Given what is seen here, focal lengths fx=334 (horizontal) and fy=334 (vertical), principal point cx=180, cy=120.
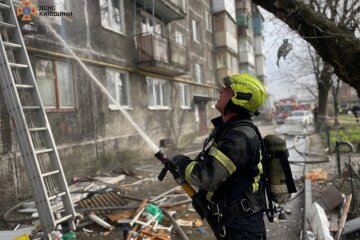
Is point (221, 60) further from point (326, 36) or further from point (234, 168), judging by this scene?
point (234, 168)

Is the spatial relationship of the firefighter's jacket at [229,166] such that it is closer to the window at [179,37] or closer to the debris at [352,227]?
the debris at [352,227]

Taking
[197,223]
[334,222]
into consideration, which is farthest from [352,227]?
[197,223]

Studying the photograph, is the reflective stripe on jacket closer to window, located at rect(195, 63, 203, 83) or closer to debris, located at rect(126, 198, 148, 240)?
debris, located at rect(126, 198, 148, 240)

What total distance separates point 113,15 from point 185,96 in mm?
7874

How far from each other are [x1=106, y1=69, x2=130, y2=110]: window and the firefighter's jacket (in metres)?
8.40

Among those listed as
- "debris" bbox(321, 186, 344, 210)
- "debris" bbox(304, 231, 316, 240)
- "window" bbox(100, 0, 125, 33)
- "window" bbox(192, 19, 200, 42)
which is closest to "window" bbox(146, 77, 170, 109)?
"window" bbox(100, 0, 125, 33)

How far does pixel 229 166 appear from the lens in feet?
7.01

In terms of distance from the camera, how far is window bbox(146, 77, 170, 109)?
13.8 metres

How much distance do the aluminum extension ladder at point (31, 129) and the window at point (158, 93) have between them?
8.54 m

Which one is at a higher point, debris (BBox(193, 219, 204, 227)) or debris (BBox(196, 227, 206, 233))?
debris (BBox(193, 219, 204, 227))

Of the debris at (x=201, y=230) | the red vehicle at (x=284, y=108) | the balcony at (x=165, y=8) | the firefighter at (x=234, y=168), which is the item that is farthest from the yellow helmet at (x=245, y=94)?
the red vehicle at (x=284, y=108)

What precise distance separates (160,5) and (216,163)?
12809mm

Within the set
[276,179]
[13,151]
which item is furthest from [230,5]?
[276,179]

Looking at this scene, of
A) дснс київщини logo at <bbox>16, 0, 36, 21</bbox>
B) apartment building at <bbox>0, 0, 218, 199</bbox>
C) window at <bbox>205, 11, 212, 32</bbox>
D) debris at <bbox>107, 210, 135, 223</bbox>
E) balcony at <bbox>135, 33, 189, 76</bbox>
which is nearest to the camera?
debris at <bbox>107, 210, 135, 223</bbox>
